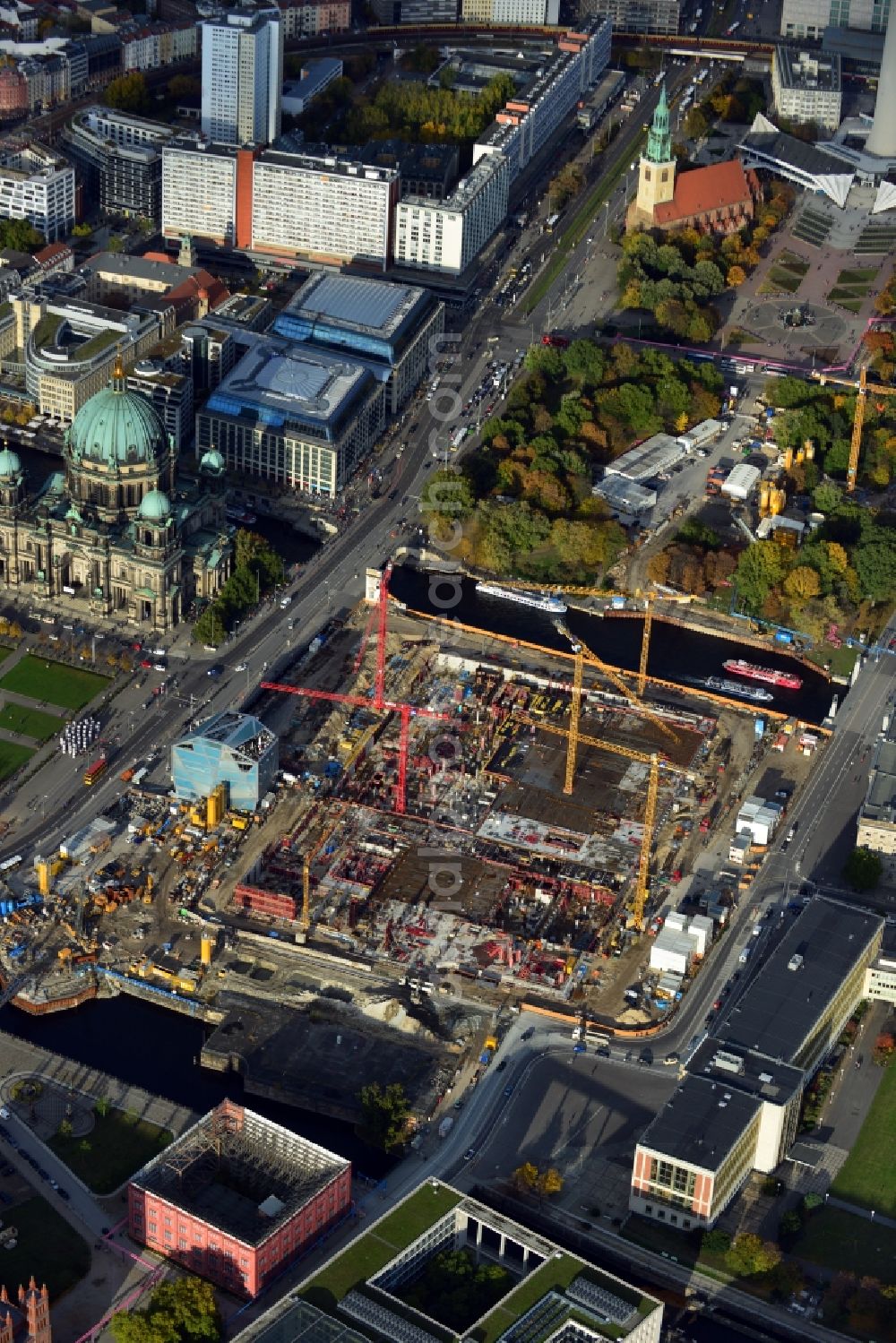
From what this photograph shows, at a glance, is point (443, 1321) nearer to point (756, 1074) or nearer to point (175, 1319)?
point (175, 1319)

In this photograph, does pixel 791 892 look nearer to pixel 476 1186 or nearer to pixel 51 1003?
pixel 476 1186

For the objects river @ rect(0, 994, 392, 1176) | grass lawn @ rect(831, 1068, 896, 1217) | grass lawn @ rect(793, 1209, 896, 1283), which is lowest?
river @ rect(0, 994, 392, 1176)

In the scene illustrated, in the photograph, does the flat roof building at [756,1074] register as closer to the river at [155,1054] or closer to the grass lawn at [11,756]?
the river at [155,1054]

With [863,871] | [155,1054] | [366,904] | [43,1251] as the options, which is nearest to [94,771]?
[366,904]

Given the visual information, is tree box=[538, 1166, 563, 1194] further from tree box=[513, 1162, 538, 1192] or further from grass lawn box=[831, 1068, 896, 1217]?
grass lawn box=[831, 1068, 896, 1217]

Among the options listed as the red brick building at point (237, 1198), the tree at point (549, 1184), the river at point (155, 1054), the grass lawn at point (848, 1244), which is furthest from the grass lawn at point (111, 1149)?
the grass lawn at point (848, 1244)

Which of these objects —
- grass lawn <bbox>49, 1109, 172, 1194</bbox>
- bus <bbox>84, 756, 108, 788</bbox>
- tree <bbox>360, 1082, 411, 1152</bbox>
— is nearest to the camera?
grass lawn <bbox>49, 1109, 172, 1194</bbox>

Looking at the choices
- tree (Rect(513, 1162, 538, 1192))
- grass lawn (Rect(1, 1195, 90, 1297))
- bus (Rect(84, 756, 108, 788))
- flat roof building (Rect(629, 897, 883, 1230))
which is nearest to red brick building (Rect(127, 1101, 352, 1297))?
grass lawn (Rect(1, 1195, 90, 1297))
